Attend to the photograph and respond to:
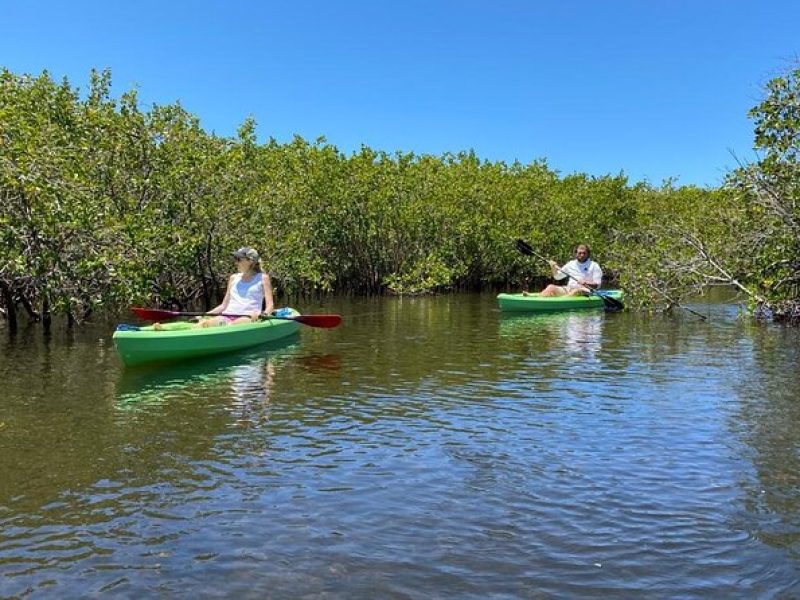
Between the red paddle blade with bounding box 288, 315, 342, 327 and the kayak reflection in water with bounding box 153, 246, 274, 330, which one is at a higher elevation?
the kayak reflection in water with bounding box 153, 246, 274, 330

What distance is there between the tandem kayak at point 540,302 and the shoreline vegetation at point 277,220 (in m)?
1.61

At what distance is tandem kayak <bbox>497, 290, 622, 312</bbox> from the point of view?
20.2m

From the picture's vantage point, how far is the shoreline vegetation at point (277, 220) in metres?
13.5

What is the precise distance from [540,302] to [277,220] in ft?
37.4

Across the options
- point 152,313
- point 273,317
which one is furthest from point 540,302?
point 152,313

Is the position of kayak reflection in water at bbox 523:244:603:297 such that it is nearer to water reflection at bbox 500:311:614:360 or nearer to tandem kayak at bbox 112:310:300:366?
water reflection at bbox 500:311:614:360

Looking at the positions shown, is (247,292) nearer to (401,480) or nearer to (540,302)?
(401,480)

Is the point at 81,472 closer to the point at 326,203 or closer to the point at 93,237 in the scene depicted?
the point at 93,237

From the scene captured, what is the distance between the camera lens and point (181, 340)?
10.9 metres

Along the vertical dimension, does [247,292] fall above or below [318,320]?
above

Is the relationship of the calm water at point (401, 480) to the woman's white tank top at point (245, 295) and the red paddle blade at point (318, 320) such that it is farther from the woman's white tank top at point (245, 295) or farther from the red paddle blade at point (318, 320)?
the red paddle blade at point (318, 320)

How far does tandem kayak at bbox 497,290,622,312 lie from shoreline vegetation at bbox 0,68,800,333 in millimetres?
1612

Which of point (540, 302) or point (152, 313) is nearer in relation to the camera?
point (152, 313)

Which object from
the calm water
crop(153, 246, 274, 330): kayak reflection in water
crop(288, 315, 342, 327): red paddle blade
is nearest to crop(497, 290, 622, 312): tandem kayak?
crop(288, 315, 342, 327): red paddle blade
